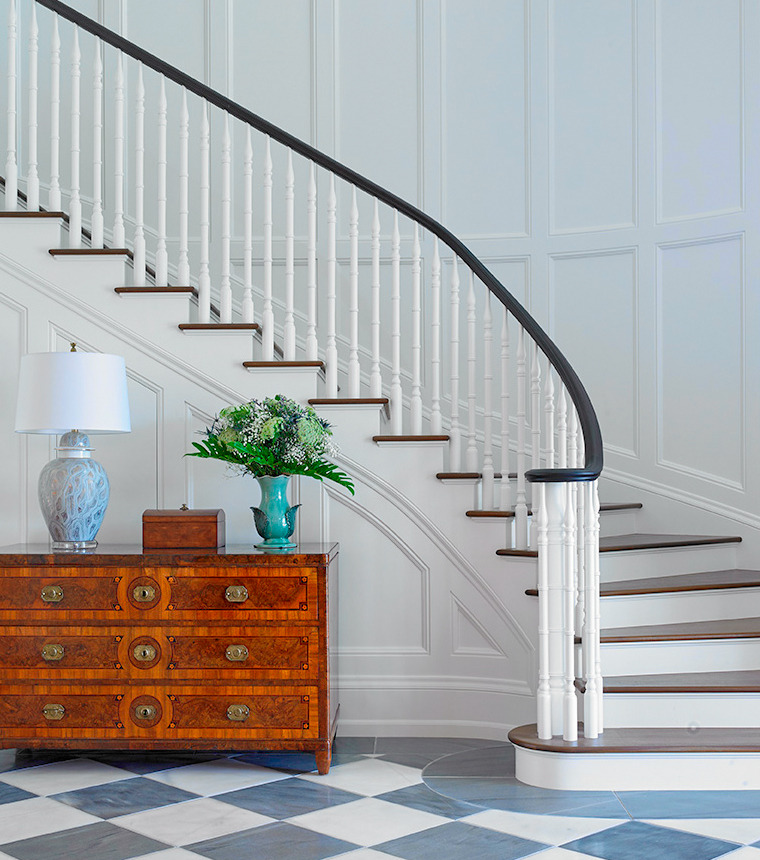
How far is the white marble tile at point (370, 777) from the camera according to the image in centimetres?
287

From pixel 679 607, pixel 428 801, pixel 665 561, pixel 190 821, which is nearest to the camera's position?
pixel 190 821

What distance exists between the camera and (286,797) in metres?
2.78

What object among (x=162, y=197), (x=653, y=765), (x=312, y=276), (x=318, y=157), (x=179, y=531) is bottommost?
(x=653, y=765)

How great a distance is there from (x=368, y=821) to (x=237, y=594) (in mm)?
821

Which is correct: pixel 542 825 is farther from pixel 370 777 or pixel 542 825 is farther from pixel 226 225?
pixel 226 225

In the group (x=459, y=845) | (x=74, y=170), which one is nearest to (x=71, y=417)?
(x=74, y=170)

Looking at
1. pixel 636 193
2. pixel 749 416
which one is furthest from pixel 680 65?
pixel 749 416

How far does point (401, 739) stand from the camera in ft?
11.3

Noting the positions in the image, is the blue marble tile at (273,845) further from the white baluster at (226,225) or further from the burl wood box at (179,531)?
the white baluster at (226,225)

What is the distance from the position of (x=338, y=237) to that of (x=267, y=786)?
9.11ft

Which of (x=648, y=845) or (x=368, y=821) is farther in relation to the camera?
(x=368, y=821)

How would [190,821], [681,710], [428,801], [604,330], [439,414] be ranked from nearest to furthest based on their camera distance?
[190,821] → [428,801] → [681,710] → [439,414] → [604,330]

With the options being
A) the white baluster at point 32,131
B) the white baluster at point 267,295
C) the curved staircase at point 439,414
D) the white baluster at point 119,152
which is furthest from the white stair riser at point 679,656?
the white baluster at point 32,131

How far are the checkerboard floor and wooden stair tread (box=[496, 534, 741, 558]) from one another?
0.88 m
